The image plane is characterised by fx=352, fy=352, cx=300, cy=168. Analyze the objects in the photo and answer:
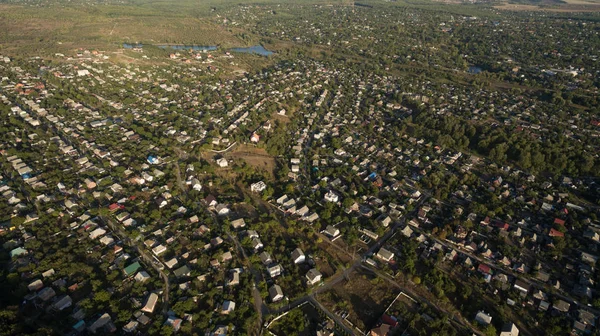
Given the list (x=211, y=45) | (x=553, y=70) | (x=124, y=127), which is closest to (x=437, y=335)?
(x=124, y=127)

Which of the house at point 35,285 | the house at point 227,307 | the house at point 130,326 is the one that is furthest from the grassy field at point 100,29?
the house at point 227,307

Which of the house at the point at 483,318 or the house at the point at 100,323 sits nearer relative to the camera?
the house at the point at 100,323

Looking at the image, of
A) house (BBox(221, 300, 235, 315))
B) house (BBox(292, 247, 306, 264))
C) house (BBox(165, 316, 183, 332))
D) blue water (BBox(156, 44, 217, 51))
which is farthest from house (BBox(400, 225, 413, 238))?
blue water (BBox(156, 44, 217, 51))

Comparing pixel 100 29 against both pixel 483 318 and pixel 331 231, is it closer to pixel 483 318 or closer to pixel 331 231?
pixel 331 231

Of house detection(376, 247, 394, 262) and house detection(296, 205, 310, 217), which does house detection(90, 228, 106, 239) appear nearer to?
house detection(296, 205, 310, 217)

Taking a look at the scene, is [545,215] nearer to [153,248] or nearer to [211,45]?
[153,248]

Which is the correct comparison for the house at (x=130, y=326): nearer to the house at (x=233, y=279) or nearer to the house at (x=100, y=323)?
the house at (x=100, y=323)

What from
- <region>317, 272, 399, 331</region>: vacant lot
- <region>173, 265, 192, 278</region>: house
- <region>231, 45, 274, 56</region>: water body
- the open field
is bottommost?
<region>317, 272, 399, 331</region>: vacant lot
